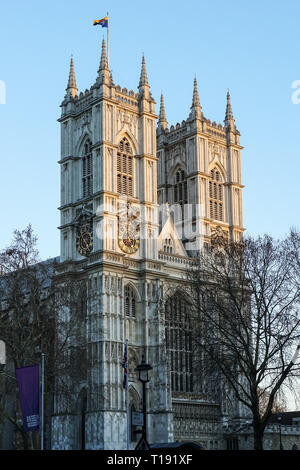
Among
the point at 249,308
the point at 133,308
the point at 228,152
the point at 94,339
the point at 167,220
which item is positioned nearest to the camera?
the point at 249,308

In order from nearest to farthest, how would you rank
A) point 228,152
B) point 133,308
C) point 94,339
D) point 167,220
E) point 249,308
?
1. point 249,308
2. point 94,339
3. point 133,308
4. point 167,220
5. point 228,152

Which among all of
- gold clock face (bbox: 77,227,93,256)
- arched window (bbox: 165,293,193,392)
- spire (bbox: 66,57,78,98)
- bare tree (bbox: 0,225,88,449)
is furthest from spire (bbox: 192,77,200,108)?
bare tree (bbox: 0,225,88,449)

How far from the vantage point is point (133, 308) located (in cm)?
6156

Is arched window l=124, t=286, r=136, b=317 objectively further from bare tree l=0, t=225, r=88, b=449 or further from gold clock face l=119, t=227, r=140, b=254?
bare tree l=0, t=225, r=88, b=449

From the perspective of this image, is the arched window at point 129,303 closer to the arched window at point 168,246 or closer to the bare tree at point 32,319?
the arched window at point 168,246

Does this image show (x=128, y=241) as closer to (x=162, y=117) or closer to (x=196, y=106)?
(x=196, y=106)

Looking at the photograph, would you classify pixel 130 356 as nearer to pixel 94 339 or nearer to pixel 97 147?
pixel 94 339

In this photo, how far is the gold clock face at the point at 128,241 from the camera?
61.3 meters

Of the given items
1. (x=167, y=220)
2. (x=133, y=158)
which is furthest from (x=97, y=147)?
(x=167, y=220)

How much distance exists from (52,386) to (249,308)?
1246cm

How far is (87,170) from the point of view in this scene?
64.3 metres

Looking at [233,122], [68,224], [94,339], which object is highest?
[233,122]

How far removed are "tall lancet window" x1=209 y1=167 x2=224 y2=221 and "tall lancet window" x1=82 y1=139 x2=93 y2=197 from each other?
12.0 m

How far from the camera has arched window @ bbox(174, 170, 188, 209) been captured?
71581mm
